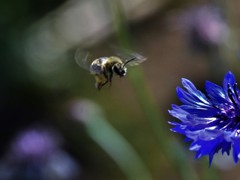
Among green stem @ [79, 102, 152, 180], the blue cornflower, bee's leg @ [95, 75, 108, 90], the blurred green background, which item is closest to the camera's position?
the blue cornflower

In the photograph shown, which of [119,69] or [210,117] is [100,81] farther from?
[210,117]

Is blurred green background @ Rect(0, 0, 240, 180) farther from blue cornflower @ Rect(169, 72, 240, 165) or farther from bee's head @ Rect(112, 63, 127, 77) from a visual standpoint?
blue cornflower @ Rect(169, 72, 240, 165)

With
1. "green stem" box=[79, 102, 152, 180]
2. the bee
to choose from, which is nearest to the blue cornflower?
the bee

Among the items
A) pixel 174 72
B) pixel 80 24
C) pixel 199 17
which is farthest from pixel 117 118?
pixel 199 17

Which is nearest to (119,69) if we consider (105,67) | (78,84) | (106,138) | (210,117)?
(105,67)

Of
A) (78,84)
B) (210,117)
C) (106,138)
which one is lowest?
(210,117)

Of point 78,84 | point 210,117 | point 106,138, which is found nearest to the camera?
point 210,117

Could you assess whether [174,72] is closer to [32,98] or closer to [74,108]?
[32,98]
